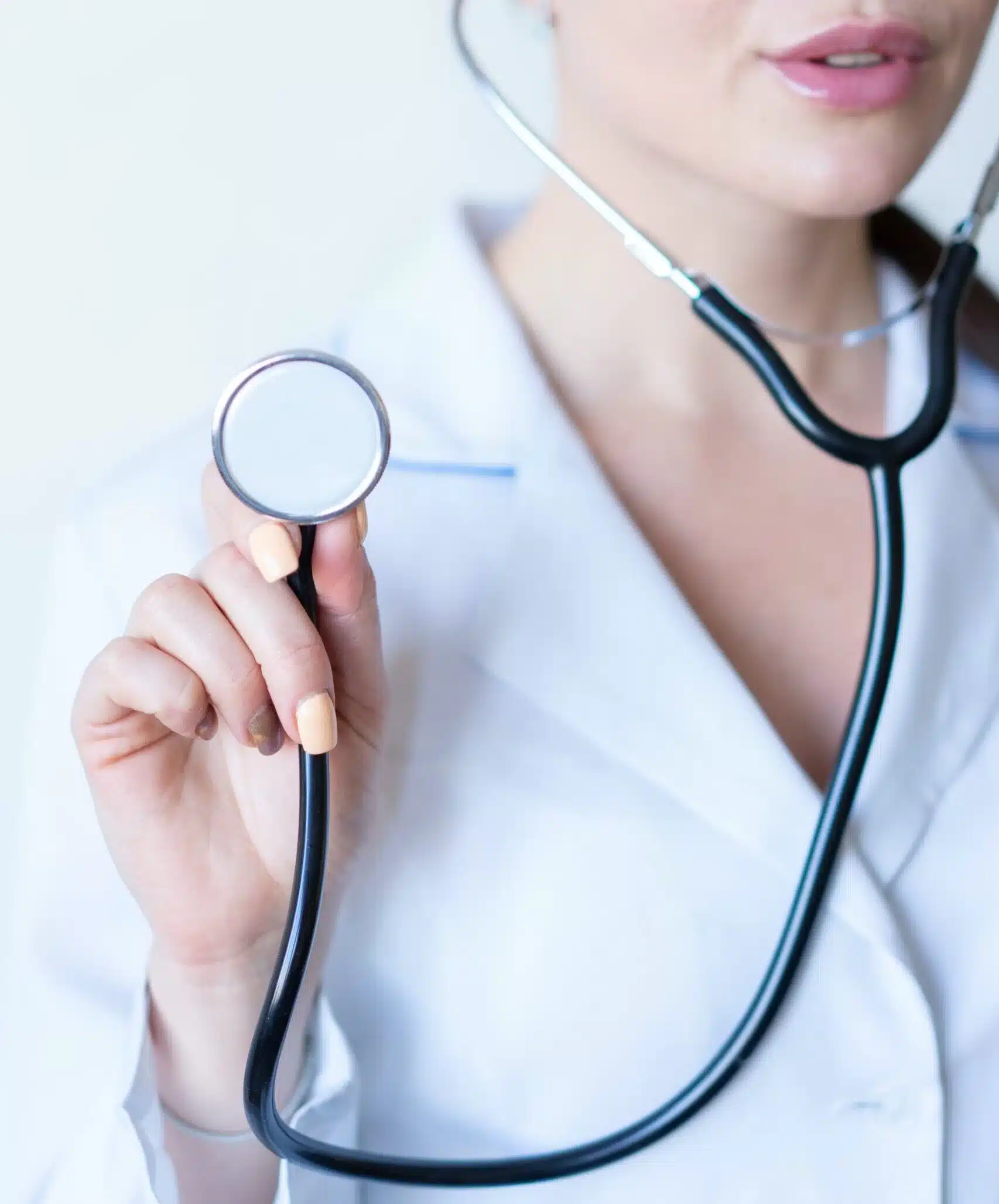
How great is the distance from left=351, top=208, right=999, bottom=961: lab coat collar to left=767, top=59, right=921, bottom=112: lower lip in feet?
0.67

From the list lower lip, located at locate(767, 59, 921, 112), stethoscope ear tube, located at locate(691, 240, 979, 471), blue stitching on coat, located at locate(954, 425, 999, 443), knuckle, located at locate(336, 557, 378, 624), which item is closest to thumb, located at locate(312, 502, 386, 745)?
knuckle, located at locate(336, 557, 378, 624)

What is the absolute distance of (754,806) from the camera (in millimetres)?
723

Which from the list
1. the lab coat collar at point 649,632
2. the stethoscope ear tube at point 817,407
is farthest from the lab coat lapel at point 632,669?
the stethoscope ear tube at point 817,407

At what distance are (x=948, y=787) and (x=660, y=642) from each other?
7.3 inches

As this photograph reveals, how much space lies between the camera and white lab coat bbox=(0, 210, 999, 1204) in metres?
0.73

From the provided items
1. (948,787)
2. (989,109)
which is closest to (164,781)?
(948,787)

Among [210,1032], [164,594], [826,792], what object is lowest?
[210,1032]

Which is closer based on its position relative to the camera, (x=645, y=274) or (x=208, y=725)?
(x=208, y=725)

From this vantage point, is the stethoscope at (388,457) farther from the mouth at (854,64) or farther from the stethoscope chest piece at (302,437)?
the mouth at (854,64)

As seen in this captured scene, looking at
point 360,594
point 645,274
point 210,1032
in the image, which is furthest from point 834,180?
point 210,1032

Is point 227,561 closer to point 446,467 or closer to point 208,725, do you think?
point 208,725

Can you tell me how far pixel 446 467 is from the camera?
793mm

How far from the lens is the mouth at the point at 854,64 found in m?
0.73

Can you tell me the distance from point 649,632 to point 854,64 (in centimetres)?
31
